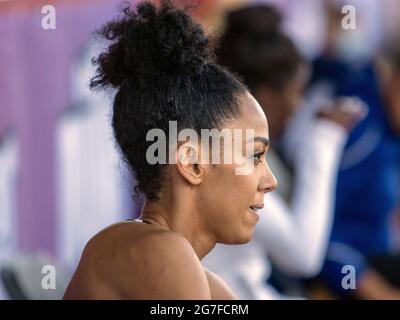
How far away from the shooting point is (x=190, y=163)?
212 cm

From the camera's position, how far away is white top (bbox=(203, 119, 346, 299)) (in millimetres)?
3568

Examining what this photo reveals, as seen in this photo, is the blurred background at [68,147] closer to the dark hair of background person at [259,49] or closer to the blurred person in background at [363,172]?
the blurred person in background at [363,172]

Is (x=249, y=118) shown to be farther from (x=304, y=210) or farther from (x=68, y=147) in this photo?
(x=68, y=147)

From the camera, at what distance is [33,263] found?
339cm

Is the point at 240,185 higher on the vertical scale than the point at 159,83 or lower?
lower

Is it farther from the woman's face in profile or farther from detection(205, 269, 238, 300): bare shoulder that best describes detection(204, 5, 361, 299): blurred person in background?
the woman's face in profile

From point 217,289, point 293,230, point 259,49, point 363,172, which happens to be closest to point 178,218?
point 217,289

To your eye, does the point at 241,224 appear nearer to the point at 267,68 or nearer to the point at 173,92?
the point at 173,92

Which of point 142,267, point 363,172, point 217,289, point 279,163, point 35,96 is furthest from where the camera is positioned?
point 363,172

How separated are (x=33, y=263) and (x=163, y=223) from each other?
1322 mm

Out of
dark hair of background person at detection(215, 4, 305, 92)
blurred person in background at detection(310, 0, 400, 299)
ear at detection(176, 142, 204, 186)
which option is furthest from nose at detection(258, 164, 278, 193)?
blurred person in background at detection(310, 0, 400, 299)

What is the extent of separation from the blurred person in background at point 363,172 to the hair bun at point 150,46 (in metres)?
2.41

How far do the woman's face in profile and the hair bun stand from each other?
16cm

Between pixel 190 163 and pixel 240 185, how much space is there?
121mm
